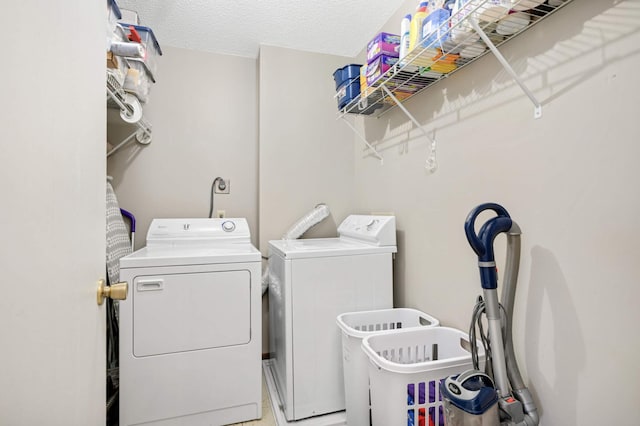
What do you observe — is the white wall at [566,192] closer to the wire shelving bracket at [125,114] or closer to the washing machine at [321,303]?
the washing machine at [321,303]

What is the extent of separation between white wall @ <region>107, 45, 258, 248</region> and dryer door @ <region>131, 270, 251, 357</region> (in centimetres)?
93

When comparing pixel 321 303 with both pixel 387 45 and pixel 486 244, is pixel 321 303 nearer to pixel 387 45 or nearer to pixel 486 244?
pixel 486 244

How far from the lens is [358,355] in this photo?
1508mm

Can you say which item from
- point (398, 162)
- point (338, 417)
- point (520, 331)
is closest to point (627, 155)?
point (520, 331)

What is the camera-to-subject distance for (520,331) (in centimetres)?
118

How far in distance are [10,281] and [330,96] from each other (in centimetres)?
259

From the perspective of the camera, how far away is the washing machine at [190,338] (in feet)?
5.37

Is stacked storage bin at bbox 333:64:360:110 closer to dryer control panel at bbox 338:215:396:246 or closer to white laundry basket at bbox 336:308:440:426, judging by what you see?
dryer control panel at bbox 338:215:396:246

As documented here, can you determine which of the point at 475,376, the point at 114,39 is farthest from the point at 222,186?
the point at 475,376

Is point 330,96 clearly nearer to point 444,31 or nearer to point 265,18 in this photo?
point 265,18

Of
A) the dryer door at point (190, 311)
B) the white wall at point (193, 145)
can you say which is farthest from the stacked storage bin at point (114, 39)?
the dryer door at point (190, 311)

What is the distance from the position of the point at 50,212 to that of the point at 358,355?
136cm

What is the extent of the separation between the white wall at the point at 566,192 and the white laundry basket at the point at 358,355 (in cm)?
31

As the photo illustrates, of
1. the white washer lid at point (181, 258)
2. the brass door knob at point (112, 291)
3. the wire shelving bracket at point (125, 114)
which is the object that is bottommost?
the white washer lid at point (181, 258)
